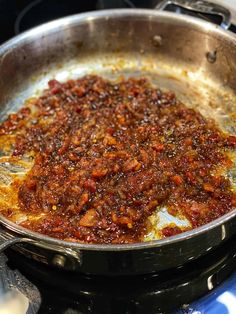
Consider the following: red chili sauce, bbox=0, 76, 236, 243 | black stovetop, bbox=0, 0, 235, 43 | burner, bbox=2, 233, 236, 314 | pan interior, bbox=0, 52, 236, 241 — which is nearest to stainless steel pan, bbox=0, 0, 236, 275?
pan interior, bbox=0, 52, 236, 241

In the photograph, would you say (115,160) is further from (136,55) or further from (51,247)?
(136,55)

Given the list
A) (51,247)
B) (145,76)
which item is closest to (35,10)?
(145,76)

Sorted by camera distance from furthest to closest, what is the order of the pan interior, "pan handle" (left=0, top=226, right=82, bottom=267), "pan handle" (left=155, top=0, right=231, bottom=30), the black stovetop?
the black stovetop
"pan handle" (left=155, top=0, right=231, bottom=30)
the pan interior
"pan handle" (left=0, top=226, right=82, bottom=267)

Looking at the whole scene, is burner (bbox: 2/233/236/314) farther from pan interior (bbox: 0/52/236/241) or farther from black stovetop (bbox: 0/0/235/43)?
black stovetop (bbox: 0/0/235/43)

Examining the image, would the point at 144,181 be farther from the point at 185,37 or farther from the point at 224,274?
the point at 185,37

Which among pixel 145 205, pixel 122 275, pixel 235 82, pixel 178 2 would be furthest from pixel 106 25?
pixel 122 275

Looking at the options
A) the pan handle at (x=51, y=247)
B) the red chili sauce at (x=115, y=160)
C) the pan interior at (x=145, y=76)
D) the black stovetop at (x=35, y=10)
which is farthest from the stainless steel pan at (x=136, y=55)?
the pan handle at (x=51, y=247)

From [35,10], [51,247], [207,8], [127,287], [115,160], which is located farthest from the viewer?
[35,10]
